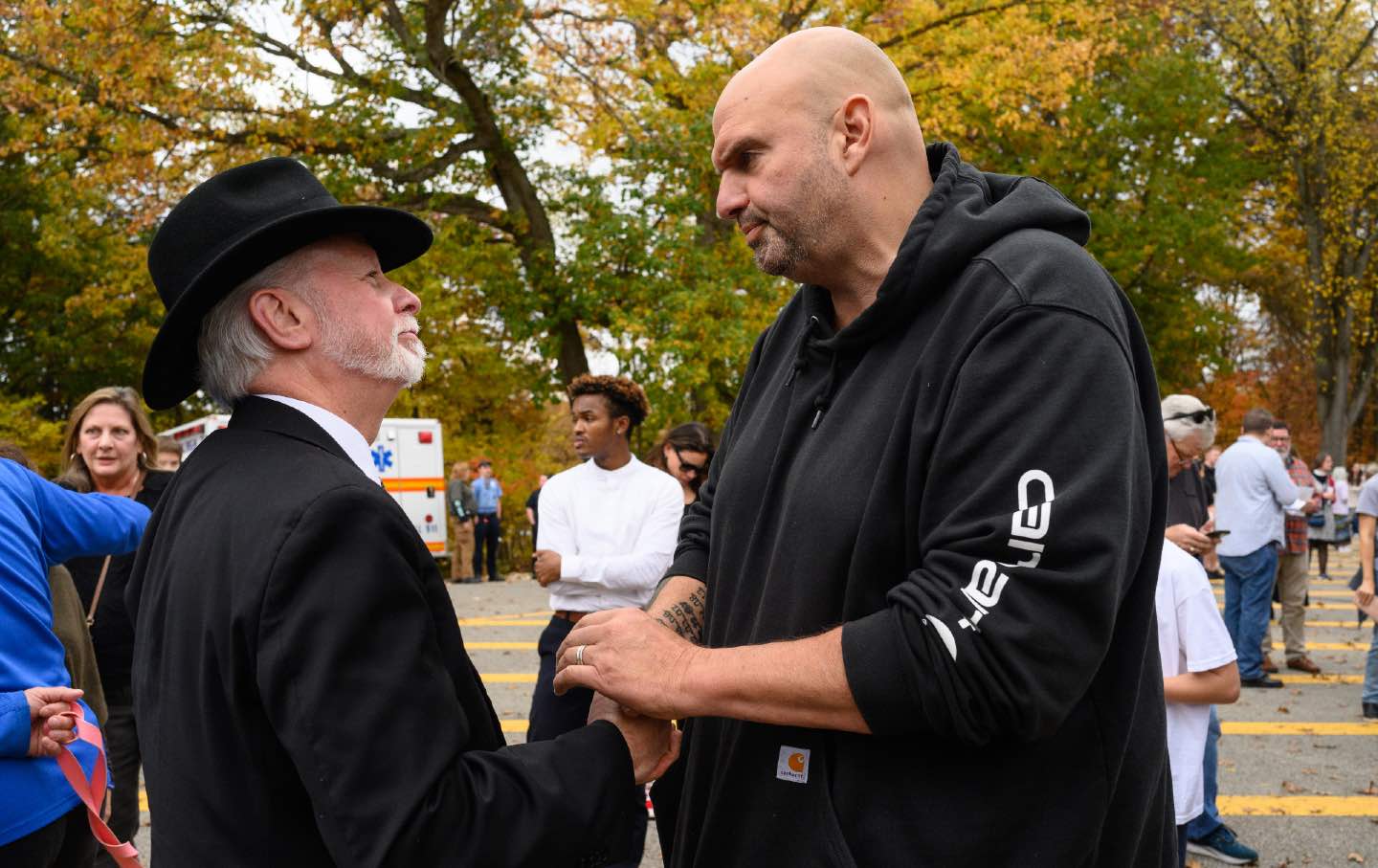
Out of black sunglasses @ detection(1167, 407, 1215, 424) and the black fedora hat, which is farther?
black sunglasses @ detection(1167, 407, 1215, 424)

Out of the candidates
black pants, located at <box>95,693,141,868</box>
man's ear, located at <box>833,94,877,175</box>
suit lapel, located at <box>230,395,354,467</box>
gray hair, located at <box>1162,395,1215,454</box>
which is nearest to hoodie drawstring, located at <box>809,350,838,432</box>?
man's ear, located at <box>833,94,877,175</box>

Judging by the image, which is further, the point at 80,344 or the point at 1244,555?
the point at 80,344

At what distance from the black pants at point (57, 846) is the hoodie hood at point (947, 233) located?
8.66 feet

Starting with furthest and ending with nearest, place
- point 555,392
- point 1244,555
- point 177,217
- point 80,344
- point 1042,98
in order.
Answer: point 80,344 → point 555,392 → point 1042,98 → point 1244,555 → point 177,217

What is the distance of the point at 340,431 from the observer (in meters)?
2.10

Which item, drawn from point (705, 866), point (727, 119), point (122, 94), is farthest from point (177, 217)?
point (122, 94)

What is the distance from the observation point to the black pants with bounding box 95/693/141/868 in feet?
16.4

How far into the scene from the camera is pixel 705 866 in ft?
6.93

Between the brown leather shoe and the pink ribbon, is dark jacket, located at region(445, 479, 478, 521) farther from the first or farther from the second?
the pink ribbon

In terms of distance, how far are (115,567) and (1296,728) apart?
25.8 feet

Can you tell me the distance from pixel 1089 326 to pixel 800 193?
2.00ft

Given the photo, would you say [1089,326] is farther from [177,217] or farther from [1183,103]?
[1183,103]

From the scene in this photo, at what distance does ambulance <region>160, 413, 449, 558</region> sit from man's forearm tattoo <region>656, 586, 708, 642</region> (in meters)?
18.1

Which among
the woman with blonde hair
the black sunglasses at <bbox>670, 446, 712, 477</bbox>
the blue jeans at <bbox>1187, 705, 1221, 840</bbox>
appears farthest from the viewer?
the black sunglasses at <bbox>670, 446, 712, 477</bbox>
